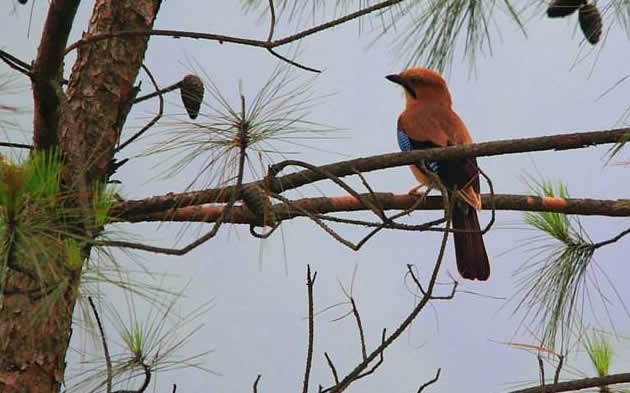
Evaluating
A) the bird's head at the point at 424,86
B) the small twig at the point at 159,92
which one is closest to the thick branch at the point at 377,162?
the small twig at the point at 159,92

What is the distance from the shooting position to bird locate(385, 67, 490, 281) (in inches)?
102

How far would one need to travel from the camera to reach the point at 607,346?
7.86 feet

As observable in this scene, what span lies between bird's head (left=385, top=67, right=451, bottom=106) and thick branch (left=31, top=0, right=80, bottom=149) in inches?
55.7

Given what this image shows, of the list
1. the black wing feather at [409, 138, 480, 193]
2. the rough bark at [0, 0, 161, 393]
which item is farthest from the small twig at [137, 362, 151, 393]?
the black wing feather at [409, 138, 480, 193]

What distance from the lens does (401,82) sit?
3.22m

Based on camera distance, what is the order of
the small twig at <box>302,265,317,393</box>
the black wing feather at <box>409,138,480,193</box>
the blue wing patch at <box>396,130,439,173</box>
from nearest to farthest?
the small twig at <box>302,265,317,393</box>
the black wing feather at <box>409,138,480,193</box>
the blue wing patch at <box>396,130,439,173</box>

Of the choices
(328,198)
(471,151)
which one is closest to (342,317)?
(328,198)

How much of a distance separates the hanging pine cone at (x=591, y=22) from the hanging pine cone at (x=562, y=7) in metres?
0.02

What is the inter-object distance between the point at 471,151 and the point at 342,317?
42 centimetres

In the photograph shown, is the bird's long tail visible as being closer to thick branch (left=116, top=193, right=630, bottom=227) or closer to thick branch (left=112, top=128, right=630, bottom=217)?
thick branch (left=116, top=193, right=630, bottom=227)

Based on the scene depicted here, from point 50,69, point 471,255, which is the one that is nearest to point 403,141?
point 471,255

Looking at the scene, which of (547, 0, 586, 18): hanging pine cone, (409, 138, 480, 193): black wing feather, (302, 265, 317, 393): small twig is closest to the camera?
(302, 265, 317, 393): small twig

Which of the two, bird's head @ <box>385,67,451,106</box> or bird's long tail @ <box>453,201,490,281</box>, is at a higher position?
bird's head @ <box>385,67,451,106</box>

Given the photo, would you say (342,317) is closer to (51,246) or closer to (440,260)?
(440,260)
